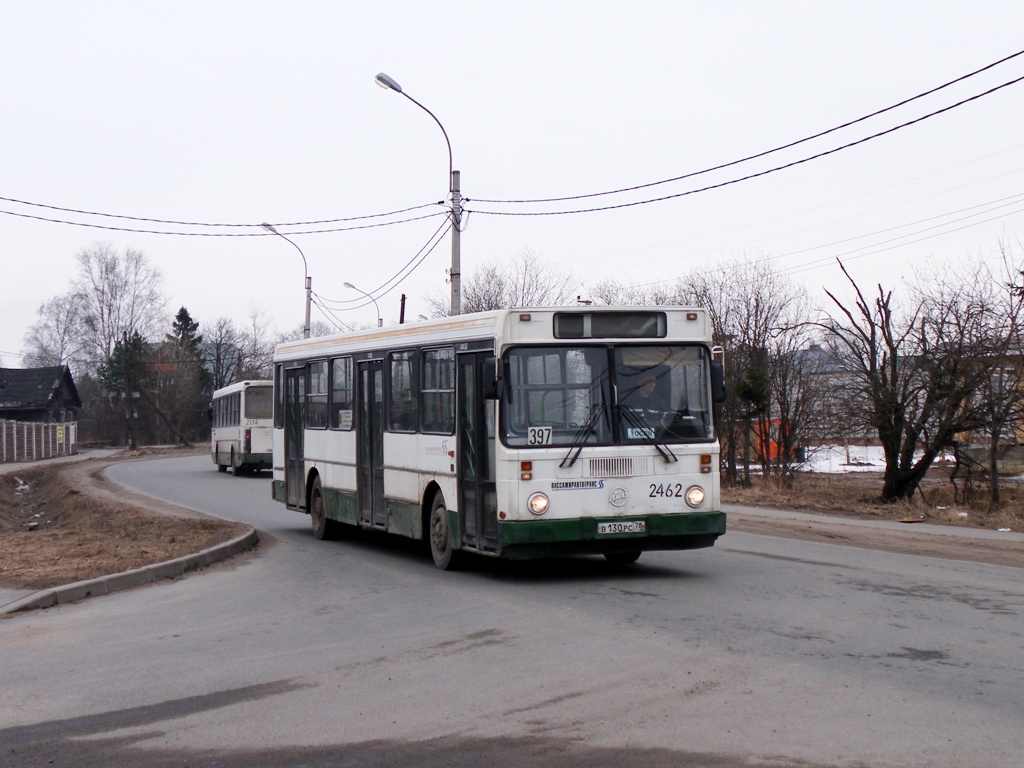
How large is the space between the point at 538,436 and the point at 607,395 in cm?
82

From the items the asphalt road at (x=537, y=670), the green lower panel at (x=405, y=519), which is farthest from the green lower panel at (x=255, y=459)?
the asphalt road at (x=537, y=670)

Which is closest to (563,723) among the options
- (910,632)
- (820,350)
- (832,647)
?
(832,647)

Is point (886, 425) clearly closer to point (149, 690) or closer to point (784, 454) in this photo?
point (784, 454)

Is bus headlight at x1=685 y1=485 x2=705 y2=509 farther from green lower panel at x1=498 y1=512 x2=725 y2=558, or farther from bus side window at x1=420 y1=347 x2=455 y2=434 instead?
bus side window at x1=420 y1=347 x2=455 y2=434

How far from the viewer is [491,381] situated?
36.6 ft

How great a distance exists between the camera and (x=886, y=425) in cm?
2483

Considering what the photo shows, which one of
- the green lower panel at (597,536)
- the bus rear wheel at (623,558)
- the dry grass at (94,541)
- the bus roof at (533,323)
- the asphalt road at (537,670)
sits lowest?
the asphalt road at (537,670)

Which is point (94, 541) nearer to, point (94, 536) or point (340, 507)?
point (94, 536)

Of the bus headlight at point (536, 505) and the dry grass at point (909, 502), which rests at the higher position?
the bus headlight at point (536, 505)

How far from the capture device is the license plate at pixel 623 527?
36.7ft

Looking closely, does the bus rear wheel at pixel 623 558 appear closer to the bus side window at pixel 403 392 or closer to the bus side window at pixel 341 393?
the bus side window at pixel 403 392

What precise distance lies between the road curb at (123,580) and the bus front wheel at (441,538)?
2.93 m

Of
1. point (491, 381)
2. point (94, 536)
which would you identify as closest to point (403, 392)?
point (491, 381)

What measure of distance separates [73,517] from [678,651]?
19684 mm
